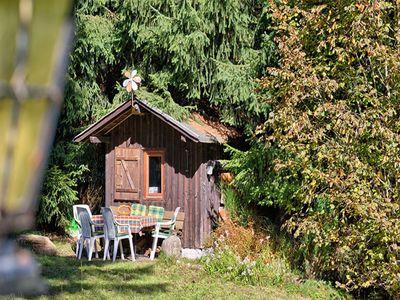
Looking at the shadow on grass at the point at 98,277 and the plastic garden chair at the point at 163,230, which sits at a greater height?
the plastic garden chair at the point at 163,230

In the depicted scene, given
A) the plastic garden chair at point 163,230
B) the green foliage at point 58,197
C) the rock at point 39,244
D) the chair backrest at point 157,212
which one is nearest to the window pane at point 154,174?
the chair backrest at point 157,212

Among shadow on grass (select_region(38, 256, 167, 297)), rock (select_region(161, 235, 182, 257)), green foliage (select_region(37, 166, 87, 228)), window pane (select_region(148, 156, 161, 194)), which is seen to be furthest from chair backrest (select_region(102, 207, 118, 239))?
green foliage (select_region(37, 166, 87, 228))

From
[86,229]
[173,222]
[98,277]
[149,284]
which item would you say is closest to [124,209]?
[173,222]

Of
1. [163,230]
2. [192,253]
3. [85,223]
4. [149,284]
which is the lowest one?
[149,284]

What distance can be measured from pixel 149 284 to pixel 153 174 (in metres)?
4.58

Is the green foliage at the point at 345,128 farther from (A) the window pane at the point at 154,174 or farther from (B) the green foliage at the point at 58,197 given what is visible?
(B) the green foliage at the point at 58,197

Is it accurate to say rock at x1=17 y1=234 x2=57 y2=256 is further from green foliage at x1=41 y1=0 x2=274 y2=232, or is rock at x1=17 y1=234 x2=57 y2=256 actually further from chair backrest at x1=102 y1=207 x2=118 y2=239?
green foliage at x1=41 y1=0 x2=274 y2=232

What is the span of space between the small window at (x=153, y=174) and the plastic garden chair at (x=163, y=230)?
30.8 inches

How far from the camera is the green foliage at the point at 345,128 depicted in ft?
29.4

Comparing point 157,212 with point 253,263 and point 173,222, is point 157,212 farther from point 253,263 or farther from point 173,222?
point 253,263

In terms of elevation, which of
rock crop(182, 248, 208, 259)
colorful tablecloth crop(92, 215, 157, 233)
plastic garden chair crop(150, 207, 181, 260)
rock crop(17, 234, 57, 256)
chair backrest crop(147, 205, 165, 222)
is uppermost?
chair backrest crop(147, 205, 165, 222)

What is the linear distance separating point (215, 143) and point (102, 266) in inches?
149

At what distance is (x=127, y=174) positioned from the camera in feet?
46.9

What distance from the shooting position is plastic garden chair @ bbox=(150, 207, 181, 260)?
1279 centimetres
